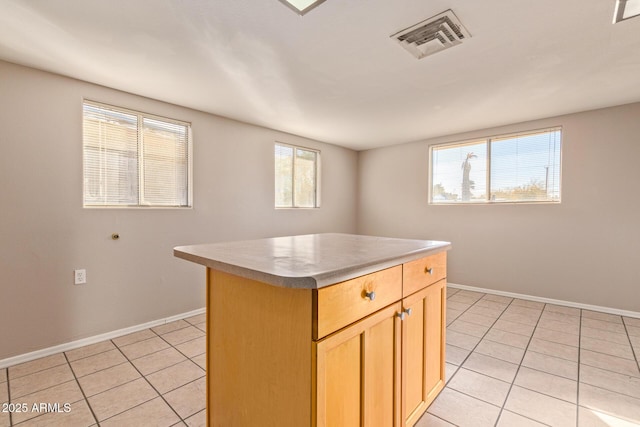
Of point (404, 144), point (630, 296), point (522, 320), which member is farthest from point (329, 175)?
point (630, 296)

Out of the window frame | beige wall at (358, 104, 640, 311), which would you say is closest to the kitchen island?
the window frame

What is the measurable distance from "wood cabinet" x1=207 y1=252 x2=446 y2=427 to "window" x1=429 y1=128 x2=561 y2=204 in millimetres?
3035

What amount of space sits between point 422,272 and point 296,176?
3.16m

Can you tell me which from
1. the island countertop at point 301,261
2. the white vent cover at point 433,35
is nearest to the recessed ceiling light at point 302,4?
the white vent cover at point 433,35

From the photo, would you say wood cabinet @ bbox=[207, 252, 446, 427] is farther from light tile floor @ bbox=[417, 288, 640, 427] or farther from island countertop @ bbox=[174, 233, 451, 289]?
light tile floor @ bbox=[417, 288, 640, 427]

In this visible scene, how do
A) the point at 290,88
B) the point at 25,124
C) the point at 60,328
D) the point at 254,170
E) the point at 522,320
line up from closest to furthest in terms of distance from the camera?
the point at 25,124 → the point at 60,328 → the point at 290,88 → the point at 522,320 → the point at 254,170

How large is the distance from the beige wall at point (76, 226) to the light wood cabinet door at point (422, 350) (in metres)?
2.51

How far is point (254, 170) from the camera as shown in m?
3.78

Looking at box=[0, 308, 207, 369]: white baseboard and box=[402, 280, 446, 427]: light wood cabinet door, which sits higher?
box=[402, 280, 446, 427]: light wood cabinet door

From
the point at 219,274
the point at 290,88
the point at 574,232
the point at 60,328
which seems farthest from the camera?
the point at 574,232

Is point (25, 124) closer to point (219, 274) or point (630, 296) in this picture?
point (219, 274)

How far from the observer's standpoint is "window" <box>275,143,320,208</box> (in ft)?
13.8

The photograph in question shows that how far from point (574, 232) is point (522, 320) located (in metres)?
1.31

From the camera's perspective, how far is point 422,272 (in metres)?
1.58
